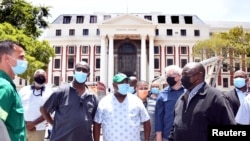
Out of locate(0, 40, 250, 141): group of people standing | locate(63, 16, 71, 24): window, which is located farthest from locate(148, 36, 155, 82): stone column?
locate(0, 40, 250, 141): group of people standing

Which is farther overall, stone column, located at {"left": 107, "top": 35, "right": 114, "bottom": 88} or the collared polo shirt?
stone column, located at {"left": 107, "top": 35, "right": 114, "bottom": 88}

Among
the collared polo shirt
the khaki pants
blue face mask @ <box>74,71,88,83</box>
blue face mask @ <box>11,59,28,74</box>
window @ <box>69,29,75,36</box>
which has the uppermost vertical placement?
window @ <box>69,29,75,36</box>

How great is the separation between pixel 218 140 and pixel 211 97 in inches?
20.2

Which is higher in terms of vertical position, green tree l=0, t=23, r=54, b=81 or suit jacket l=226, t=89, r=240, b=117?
green tree l=0, t=23, r=54, b=81

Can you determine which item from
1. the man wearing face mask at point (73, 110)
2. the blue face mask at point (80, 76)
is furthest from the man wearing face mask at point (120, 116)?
the blue face mask at point (80, 76)

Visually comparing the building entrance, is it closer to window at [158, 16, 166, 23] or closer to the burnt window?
window at [158, 16, 166, 23]

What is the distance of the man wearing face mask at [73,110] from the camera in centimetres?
461

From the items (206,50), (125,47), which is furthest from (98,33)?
(206,50)

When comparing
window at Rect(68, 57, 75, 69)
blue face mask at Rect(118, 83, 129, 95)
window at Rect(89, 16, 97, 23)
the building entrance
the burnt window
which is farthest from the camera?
the burnt window

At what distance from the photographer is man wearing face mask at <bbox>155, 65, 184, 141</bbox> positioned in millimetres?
5254

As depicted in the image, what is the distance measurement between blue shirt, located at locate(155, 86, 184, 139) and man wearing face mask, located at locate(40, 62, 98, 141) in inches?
39.3

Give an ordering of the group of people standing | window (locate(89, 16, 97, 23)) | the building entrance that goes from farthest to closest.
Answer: window (locate(89, 16, 97, 23)) → the building entrance → the group of people standing

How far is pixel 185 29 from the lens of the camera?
60281 mm

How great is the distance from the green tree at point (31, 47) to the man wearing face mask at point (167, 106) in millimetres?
20057
